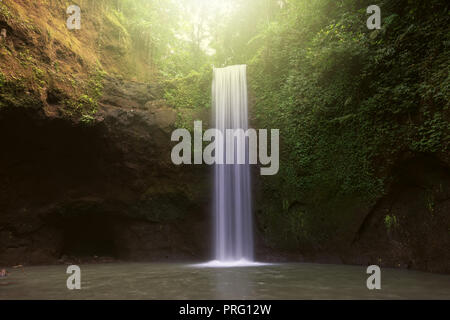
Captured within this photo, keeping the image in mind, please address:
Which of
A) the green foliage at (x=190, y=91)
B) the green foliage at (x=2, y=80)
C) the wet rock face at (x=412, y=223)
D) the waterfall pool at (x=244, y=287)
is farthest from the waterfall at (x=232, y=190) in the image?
the green foliage at (x=2, y=80)

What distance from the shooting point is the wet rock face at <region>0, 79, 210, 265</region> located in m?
11.6

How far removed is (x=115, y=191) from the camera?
1273cm

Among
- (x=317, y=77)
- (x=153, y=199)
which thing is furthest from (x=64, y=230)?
(x=317, y=77)

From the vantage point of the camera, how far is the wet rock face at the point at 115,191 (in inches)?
455

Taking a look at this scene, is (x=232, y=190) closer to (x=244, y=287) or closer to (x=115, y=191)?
(x=115, y=191)

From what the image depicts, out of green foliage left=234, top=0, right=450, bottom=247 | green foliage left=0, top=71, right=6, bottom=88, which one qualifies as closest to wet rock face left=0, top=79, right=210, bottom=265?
green foliage left=0, top=71, right=6, bottom=88

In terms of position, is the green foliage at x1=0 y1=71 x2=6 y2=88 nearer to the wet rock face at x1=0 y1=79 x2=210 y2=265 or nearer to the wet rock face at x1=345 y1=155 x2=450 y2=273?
the wet rock face at x1=0 y1=79 x2=210 y2=265

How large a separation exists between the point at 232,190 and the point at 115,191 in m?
5.03

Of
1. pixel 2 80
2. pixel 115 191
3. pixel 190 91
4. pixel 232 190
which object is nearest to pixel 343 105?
pixel 232 190

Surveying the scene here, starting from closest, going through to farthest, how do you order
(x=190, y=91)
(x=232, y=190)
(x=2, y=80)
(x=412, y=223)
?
(x=412, y=223), (x=2, y=80), (x=232, y=190), (x=190, y=91)

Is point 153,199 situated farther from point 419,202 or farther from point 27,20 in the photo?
point 419,202

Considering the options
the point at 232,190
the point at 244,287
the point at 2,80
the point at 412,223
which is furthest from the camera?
the point at 232,190

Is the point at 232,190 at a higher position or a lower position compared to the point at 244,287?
higher

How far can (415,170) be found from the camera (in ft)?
28.3
